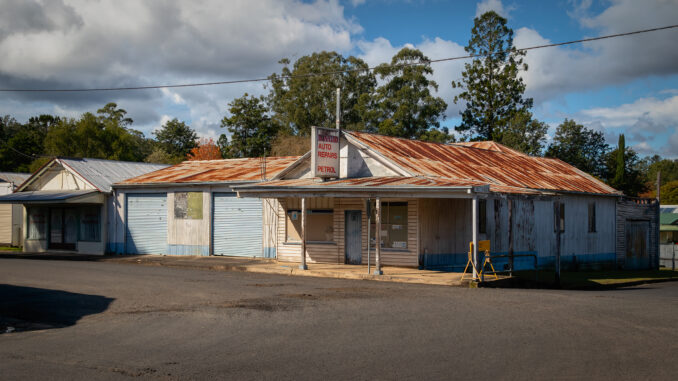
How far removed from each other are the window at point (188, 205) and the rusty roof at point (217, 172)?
0.65 m

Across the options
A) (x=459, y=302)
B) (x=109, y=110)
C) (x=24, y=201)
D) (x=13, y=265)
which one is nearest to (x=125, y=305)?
(x=459, y=302)

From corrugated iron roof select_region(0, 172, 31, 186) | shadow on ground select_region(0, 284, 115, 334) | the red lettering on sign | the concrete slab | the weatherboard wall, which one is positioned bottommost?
the concrete slab

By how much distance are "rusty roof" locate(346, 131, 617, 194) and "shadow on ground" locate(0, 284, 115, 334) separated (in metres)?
11.6

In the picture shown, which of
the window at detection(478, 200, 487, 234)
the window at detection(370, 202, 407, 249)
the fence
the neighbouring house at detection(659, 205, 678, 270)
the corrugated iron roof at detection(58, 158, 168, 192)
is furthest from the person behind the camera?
the neighbouring house at detection(659, 205, 678, 270)

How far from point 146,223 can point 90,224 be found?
3.48 m

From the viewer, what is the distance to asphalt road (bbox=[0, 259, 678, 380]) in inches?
299

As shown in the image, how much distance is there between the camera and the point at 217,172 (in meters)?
30.2

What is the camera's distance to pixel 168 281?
1764 cm

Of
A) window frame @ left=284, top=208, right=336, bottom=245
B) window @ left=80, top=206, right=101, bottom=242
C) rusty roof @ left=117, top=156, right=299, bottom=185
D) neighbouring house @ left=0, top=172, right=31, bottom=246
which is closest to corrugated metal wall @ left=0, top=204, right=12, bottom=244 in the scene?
neighbouring house @ left=0, top=172, right=31, bottom=246

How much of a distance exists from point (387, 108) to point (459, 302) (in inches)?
1823

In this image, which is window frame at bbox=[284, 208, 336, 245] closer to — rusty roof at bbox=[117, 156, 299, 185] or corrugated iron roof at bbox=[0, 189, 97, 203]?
rusty roof at bbox=[117, 156, 299, 185]

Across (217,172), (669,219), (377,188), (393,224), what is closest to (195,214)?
(217,172)

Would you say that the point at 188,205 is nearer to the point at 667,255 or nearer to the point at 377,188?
the point at 377,188

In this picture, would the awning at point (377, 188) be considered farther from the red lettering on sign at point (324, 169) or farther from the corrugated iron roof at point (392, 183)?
the red lettering on sign at point (324, 169)
